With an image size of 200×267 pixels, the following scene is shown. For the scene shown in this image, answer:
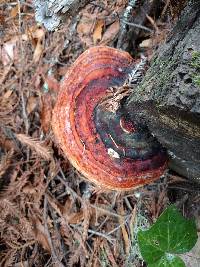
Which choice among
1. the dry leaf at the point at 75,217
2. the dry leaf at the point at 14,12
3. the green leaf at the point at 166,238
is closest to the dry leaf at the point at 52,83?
the dry leaf at the point at 14,12

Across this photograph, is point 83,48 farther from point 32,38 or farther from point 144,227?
point 144,227

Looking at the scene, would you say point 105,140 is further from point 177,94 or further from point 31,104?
point 31,104

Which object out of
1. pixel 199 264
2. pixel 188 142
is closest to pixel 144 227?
pixel 199 264

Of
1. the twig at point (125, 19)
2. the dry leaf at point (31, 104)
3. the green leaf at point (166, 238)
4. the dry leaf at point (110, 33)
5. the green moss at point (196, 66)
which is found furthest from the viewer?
the dry leaf at point (31, 104)

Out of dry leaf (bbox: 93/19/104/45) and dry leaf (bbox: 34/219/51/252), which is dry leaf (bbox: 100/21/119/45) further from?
dry leaf (bbox: 34/219/51/252)

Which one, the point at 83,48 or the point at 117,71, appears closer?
the point at 117,71

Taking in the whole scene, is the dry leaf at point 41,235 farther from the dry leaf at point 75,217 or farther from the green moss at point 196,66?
the green moss at point 196,66
